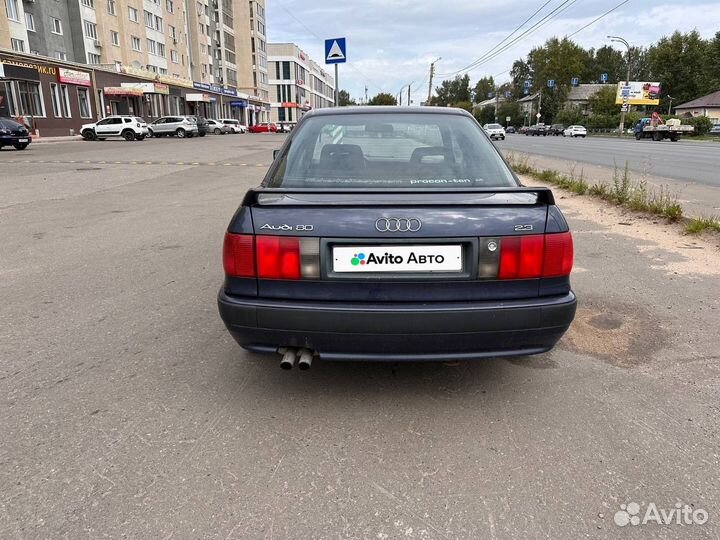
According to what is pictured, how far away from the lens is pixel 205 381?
3.17 meters

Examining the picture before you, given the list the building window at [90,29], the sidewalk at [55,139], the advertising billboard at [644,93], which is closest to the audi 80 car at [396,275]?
the sidewalk at [55,139]

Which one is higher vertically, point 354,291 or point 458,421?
point 354,291

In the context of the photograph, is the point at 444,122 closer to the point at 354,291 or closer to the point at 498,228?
the point at 498,228

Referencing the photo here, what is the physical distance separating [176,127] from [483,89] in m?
142

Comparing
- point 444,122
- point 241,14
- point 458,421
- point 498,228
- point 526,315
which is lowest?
point 458,421

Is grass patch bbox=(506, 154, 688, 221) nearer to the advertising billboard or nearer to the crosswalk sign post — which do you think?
the crosswalk sign post

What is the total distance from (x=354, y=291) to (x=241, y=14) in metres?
96.3

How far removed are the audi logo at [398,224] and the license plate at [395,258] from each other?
83mm

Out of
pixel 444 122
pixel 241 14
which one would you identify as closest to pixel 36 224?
pixel 444 122

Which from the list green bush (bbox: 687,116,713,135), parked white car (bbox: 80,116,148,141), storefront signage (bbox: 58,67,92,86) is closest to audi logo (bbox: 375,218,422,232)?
parked white car (bbox: 80,116,148,141)

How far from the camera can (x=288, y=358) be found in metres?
2.69

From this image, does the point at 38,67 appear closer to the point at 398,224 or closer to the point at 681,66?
the point at 398,224

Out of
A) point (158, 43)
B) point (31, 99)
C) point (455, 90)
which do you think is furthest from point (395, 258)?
point (455, 90)

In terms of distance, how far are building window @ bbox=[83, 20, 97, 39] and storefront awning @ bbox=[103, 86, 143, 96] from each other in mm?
5082
